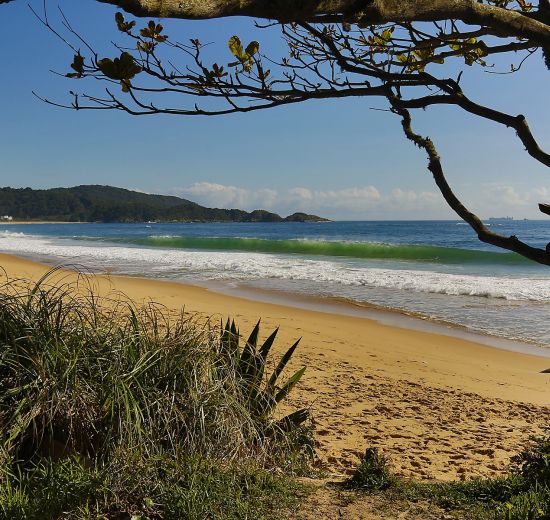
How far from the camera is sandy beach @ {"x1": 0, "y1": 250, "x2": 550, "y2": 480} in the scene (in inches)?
191

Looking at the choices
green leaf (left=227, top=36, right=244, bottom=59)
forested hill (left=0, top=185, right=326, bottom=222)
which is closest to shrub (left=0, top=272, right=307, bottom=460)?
green leaf (left=227, top=36, right=244, bottom=59)

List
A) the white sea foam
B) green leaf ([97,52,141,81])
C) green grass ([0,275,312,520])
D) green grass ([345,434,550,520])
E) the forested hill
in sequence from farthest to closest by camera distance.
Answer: the forested hill, the white sea foam, green grass ([345,434,550,520]), green grass ([0,275,312,520]), green leaf ([97,52,141,81])

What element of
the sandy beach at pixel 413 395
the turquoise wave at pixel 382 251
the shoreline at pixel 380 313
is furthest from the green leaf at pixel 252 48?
the turquoise wave at pixel 382 251

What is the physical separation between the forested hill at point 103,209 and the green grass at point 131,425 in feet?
464

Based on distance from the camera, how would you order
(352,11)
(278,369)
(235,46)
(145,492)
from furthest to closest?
(278,369), (145,492), (235,46), (352,11)

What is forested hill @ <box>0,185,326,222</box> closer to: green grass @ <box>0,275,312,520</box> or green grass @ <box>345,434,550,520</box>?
green grass @ <box>0,275,312,520</box>

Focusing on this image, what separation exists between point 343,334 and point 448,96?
7.83m

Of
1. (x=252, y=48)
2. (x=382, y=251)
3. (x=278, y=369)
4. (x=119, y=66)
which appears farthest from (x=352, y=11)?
(x=382, y=251)

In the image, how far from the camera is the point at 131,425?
345 cm

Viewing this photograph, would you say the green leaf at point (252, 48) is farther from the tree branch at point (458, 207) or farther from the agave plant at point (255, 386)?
the agave plant at point (255, 386)

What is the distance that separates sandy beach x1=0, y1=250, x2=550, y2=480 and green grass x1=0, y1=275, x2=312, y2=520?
976 mm

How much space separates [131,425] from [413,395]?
4051 mm

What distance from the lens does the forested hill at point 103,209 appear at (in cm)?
14688

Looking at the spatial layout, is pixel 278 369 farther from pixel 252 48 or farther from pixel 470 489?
pixel 252 48
